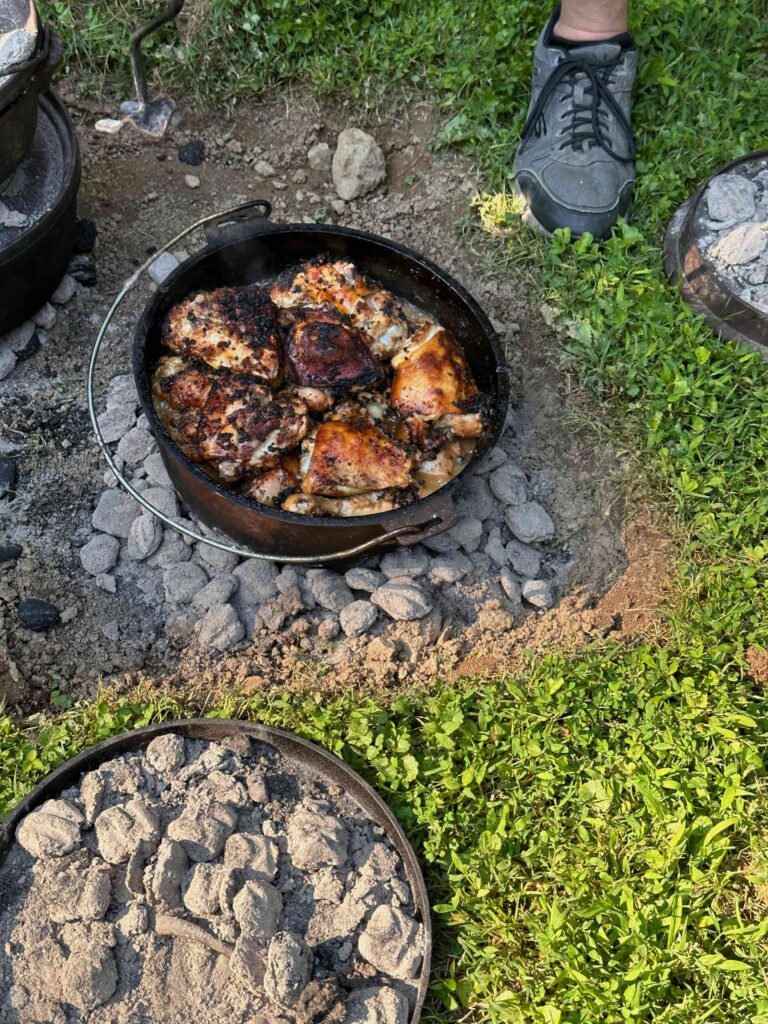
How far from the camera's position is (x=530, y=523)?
3359mm

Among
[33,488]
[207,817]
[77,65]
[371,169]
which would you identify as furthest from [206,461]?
[77,65]

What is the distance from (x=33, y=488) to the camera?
11.0ft

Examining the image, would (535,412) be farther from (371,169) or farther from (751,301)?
(371,169)

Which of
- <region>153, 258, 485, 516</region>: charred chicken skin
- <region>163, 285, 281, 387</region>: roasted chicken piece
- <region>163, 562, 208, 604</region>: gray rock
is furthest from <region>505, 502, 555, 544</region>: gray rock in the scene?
<region>163, 562, 208, 604</region>: gray rock

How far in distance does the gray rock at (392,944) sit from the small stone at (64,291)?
2793 mm

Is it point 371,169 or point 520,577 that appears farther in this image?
point 371,169

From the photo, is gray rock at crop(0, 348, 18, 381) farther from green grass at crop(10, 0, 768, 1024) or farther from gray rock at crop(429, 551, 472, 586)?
gray rock at crop(429, 551, 472, 586)

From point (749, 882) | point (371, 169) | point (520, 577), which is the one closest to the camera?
point (749, 882)

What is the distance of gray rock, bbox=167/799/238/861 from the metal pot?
2.24m

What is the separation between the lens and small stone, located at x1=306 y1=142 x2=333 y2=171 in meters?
4.36

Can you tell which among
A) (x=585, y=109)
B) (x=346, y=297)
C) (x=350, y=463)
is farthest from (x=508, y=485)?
(x=585, y=109)

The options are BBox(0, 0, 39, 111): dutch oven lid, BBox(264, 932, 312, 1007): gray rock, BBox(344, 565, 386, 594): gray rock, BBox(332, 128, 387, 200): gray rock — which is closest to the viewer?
BBox(264, 932, 312, 1007): gray rock

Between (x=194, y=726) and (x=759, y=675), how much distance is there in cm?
196

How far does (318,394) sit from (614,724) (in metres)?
1.52
